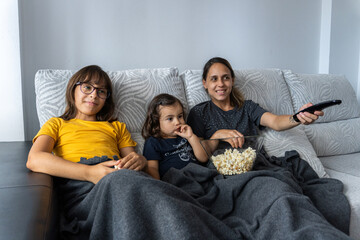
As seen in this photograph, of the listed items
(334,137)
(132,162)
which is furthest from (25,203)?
(334,137)

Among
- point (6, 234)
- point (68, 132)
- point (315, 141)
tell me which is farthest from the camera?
point (315, 141)

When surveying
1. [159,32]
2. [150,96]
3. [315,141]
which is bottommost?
[315,141]

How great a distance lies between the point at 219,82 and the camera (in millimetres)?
1461

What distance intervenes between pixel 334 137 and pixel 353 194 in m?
0.76

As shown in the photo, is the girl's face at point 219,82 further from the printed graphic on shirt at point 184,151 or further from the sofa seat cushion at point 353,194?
the sofa seat cushion at point 353,194

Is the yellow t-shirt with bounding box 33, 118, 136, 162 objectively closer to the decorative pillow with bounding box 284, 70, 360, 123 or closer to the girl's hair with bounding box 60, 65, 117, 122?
the girl's hair with bounding box 60, 65, 117, 122

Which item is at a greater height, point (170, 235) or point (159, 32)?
point (159, 32)

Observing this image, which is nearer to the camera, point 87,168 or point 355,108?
point 87,168

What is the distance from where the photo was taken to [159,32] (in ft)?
6.32

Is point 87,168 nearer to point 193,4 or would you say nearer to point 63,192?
point 63,192

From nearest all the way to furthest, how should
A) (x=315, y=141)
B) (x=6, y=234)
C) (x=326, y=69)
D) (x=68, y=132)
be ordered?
(x=6, y=234) → (x=68, y=132) → (x=315, y=141) → (x=326, y=69)

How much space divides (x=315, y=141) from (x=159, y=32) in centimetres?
128

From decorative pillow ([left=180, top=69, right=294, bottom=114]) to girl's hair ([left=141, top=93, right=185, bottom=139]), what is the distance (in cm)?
24

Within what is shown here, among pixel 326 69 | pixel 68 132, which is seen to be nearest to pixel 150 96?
pixel 68 132
